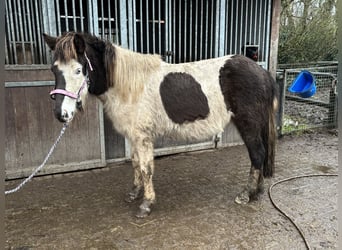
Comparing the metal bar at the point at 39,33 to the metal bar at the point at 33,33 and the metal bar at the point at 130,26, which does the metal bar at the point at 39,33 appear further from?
the metal bar at the point at 130,26

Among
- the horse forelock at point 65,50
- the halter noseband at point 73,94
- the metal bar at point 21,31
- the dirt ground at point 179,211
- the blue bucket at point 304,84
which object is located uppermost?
the metal bar at point 21,31

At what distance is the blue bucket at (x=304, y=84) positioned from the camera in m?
4.67

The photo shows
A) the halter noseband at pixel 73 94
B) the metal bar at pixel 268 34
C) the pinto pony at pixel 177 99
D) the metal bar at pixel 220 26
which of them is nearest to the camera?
the halter noseband at pixel 73 94

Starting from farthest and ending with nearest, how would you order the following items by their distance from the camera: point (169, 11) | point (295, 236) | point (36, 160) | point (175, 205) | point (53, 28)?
1. point (169, 11)
2. point (36, 160)
3. point (53, 28)
4. point (175, 205)
5. point (295, 236)

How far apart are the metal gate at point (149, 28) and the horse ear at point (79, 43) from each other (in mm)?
1181

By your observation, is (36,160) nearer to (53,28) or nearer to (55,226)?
(55,226)

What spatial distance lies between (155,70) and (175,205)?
1238 millimetres

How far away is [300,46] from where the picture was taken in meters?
7.95

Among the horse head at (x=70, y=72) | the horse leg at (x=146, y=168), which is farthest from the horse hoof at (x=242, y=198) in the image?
the horse head at (x=70, y=72)

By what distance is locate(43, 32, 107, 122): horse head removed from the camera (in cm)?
212

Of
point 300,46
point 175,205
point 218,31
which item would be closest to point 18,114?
point 175,205

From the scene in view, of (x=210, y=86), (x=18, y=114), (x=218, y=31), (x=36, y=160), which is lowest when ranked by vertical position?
(x=36, y=160)

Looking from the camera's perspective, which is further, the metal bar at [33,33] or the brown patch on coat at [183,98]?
the metal bar at [33,33]

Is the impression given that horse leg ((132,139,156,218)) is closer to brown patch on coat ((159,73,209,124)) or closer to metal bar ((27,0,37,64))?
brown patch on coat ((159,73,209,124))
